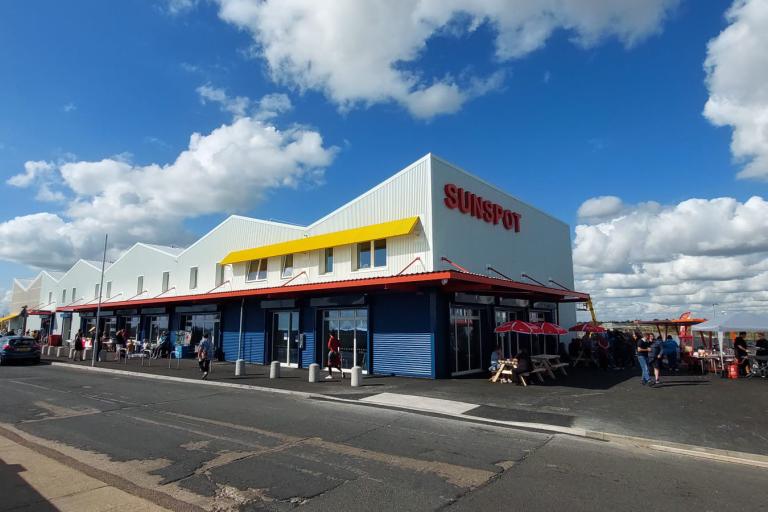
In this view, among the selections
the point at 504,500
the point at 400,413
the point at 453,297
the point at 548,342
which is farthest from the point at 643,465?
the point at 548,342

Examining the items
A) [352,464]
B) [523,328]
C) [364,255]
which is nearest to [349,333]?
[364,255]

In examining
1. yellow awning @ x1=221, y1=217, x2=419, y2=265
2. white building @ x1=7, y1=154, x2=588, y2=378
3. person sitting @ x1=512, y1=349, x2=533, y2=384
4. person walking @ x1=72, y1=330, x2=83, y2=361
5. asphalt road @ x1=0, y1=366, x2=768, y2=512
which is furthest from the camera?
person walking @ x1=72, y1=330, x2=83, y2=361

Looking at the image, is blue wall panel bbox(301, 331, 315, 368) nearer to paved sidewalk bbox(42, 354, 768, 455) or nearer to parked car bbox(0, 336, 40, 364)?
paved sidewalk bbox(42, 354, 768, 455)

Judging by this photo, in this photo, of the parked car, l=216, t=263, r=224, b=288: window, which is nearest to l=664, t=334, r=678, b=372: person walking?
l=216, t=263, r=224, b=288: window

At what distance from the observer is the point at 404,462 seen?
21.9 feet

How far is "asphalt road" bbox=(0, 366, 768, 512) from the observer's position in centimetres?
531

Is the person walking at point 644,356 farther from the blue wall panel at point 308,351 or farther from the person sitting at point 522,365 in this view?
the blue wall panel at point 308,351

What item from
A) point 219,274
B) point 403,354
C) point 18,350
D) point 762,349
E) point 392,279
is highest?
point 219,274

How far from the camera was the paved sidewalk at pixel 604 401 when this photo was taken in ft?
29.6

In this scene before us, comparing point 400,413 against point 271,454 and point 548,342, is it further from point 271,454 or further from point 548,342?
point 548,342

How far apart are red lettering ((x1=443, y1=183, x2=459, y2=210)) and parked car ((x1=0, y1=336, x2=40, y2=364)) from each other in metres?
23.5

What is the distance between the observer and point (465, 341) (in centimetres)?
1792

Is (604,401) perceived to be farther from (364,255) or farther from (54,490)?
(54,490)

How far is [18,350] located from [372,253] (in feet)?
66.0
